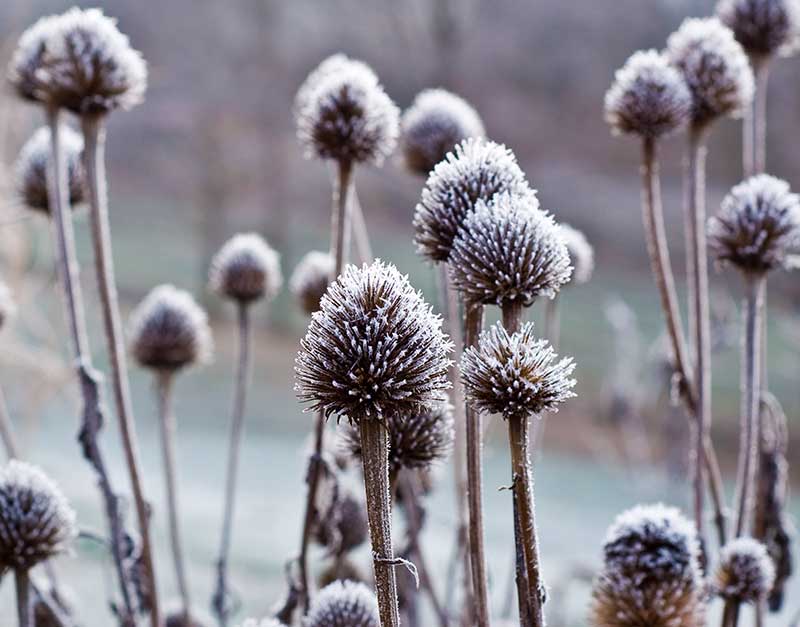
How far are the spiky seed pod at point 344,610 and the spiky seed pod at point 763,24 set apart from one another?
478 millimetres

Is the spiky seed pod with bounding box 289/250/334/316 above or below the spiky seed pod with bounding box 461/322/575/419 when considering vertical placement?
above

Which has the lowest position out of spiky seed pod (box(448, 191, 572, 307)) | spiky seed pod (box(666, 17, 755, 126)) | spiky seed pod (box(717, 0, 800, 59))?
spiky seed pod (box(448, 191, 572, 307))

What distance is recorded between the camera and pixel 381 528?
0.34 m

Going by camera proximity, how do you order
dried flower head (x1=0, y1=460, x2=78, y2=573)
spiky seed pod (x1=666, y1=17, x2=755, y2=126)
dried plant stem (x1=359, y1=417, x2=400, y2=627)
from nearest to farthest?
dried plant stem (x1=359, y1=417, x2=400, y2=627), dried flower head (x1=0, y1=460, x2=78, y2=573), spiky seed pod (x1=666, y1=17, x2=755, y2=126)

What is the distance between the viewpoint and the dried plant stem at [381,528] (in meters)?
0.34

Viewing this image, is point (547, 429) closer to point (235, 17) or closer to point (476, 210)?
point (235, 17)

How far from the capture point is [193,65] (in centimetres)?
268

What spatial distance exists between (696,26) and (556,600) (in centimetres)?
42

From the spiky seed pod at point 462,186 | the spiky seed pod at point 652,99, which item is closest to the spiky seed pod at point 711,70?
the spiky seed pod at point 652,99

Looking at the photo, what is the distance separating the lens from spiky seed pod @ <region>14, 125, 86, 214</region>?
0.72 m

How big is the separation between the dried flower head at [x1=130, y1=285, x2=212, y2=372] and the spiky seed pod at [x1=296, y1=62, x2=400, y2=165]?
237 millimetres

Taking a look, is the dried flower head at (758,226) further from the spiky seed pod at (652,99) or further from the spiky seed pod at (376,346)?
the spiky seed pod at (376,346)

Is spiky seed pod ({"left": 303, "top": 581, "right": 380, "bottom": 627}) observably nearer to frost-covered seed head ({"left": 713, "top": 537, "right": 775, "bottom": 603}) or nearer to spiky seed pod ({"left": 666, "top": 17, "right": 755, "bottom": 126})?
frost-covered seed head ({"left": 713, "top": 537, "right": 775, "bottom": 603})

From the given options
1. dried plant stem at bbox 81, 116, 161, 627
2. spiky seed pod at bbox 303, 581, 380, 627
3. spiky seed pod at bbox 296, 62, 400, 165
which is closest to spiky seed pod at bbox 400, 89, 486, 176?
spiky seed pod at bbox 296, 62, 400, 165
